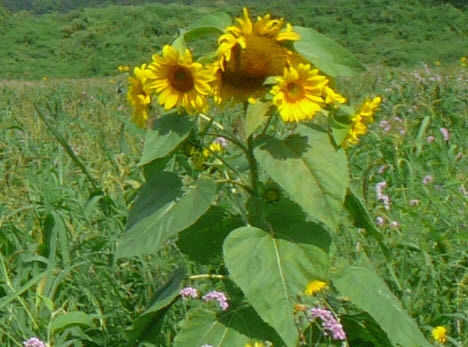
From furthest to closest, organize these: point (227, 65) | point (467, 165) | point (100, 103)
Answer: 1. point (100, 103)
2. point (467, 165)
3. point (227, 65)

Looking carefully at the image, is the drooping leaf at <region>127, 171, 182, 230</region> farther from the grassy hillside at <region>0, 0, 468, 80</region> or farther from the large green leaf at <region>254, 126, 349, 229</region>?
the grassy hillside at <region>0, 0, 468, 80</region>

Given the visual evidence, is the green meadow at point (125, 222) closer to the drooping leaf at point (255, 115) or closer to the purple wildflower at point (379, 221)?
the purple wildflower at point (379, 221)

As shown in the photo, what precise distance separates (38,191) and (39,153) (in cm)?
88

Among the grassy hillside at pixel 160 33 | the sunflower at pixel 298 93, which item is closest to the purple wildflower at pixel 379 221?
the sunflower at pixel 298 93

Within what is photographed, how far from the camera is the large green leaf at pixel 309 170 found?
1647mm

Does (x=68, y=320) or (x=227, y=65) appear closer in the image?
(x=227, y=65)

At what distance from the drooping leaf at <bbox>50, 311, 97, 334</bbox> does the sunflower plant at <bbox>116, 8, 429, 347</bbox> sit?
0.66 ft

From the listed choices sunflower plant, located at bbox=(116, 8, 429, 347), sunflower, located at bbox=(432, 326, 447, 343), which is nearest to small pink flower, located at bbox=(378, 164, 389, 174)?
sunflower, located at bbox=(432, 326, 447, 343)

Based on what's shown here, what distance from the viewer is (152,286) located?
2283 mm

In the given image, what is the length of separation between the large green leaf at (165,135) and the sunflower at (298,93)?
0.62 ft

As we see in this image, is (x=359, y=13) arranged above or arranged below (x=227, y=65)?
below

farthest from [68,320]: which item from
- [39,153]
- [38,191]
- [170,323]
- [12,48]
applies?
[12,48]

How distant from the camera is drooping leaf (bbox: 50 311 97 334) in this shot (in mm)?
2020

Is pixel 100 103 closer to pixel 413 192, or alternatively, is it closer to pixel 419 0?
pixel 413 192
